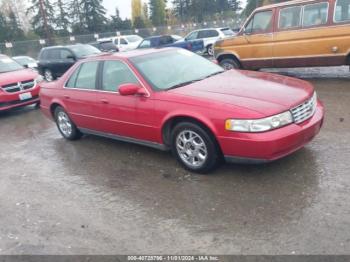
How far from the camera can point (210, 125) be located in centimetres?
436

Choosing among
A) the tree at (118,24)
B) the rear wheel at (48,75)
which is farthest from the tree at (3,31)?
the rear wheel at (48,75)

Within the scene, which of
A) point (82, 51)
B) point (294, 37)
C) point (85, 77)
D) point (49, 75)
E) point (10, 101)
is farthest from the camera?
point (49, 75)

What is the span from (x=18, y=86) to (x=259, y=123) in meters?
7.86

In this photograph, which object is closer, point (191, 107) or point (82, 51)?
point (191, 107)

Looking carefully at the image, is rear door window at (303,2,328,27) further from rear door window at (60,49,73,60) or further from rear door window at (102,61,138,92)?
rear door window at (60,49,73,60)

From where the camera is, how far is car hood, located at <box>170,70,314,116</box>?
426 centimetres

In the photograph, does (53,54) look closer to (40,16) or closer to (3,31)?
(3,31)

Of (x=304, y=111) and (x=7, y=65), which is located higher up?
(x=7, y=65)

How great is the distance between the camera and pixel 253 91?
4.61 metres

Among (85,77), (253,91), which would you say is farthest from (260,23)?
(253,91)

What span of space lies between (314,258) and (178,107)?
7.69 feet

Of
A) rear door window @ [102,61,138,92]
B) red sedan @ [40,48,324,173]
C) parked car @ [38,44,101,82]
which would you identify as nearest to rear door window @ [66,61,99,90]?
red sedan @ [40,48,324,173]

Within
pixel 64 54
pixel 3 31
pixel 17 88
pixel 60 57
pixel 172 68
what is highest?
pixel 3 31

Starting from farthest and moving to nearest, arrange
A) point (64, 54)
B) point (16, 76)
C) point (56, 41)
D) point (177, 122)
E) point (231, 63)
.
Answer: point (56, 41) < point (64, 54) < point (231, 63) < point (16, 76) < point (177, 122)
